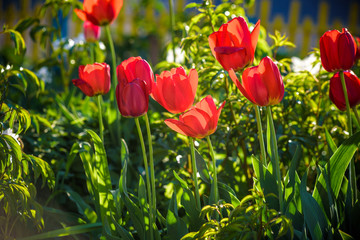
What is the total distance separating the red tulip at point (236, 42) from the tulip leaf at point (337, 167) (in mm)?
307

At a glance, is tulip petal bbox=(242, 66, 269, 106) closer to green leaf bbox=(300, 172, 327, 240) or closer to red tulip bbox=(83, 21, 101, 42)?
green leaf bbox=(300, 172, 327, 240)

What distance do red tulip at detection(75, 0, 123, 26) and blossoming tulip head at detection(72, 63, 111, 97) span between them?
0.41 meters

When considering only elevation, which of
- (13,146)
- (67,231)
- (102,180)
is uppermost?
(13,146)

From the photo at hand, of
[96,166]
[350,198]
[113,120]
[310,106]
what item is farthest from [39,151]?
[350,198]

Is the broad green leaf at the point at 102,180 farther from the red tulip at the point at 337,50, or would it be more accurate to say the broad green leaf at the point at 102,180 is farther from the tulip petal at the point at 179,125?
the red tulip at the point at 337,50

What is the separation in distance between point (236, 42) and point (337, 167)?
40 cm

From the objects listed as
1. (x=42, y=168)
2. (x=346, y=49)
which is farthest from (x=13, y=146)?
(x=346, y=49)

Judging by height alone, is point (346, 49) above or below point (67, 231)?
above

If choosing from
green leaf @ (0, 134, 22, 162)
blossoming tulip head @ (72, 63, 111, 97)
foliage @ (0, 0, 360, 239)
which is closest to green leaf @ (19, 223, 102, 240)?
foliage @ (0, 0, 360, 239)

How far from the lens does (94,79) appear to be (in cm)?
122

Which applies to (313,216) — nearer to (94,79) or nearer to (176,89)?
(176,89)

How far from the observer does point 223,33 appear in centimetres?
100

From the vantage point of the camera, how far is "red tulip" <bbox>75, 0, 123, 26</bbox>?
5.12 ft

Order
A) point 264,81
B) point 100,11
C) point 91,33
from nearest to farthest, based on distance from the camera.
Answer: point 264,81 → point 100,11 → point 91,33
